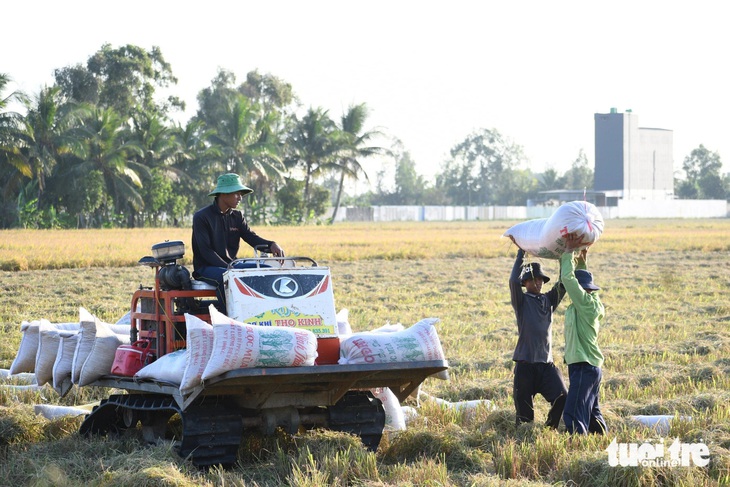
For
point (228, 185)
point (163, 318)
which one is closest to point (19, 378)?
point (163, 318)

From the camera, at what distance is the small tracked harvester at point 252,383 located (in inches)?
254

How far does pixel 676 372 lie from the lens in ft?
32.0

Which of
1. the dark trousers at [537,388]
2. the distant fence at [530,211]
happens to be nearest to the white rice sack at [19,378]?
the dark trousers at [537,388]

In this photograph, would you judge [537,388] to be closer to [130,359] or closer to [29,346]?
[130,359]

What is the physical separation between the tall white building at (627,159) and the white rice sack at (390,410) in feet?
294

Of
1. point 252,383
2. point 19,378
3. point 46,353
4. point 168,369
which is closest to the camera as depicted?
point 252,383

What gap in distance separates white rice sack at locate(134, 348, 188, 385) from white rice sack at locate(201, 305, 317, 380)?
1.73 feet

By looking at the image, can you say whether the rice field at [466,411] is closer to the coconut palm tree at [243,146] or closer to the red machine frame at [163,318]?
the red machine frame at [163,318]

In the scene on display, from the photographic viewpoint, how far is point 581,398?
6.89 m

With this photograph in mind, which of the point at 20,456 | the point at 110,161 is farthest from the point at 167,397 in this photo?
the point at 110,161

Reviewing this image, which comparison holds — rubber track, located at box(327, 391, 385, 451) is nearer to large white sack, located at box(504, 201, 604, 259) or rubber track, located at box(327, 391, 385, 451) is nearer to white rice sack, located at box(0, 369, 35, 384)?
large white sack, located at box(504, 201, 604, 259)

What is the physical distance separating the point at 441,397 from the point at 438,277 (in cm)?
1464

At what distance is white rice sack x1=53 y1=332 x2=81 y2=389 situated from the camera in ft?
26.2

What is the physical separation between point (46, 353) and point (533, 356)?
4.03 metres
